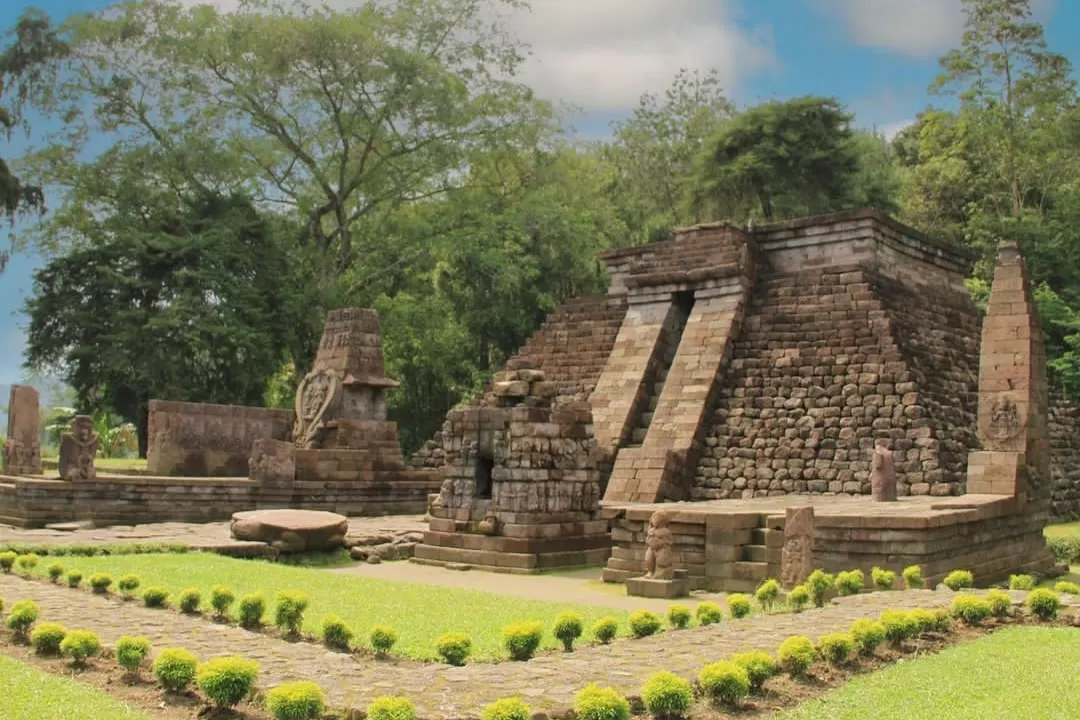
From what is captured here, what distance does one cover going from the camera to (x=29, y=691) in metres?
5.85

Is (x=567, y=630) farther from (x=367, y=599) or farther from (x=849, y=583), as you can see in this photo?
(x=849, y=583)

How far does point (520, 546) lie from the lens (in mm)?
13812

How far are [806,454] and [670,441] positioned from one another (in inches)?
90.6

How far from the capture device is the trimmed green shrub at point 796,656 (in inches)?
249

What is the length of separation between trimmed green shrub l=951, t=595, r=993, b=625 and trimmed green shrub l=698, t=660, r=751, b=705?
3.13 metres

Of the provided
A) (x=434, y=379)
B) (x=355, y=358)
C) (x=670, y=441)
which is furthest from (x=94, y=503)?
(x=434, y=379)

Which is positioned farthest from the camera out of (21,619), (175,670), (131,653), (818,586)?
(818,586)

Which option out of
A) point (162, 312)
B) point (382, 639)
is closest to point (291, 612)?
point (382, 639)

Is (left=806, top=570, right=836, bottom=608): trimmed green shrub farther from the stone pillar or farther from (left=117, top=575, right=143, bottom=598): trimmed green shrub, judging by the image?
(left=117, top=575, right=143, bottom=598): trimmed green shrub

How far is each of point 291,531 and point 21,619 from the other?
21.1 ft

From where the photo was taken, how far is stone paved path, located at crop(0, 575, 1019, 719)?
5.80m

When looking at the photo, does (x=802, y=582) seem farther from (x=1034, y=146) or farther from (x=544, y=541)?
(x=1034, y=146)

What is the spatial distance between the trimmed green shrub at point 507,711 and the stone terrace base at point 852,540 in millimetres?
6412

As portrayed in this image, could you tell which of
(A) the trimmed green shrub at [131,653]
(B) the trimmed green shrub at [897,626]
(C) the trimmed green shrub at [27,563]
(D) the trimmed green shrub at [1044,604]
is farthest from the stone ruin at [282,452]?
(B) the trimmed green shrub at [897,626]
